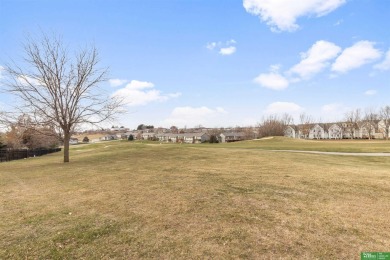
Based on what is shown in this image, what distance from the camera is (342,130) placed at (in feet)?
370

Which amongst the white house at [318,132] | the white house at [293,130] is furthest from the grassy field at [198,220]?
the white house at [318,132]

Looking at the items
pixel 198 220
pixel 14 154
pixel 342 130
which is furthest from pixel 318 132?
pixel 198 220

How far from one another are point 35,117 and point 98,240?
18.3 metres

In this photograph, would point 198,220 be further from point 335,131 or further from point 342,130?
point 335,131

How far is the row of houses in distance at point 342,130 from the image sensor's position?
101 meters

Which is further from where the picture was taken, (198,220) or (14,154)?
(14,154)

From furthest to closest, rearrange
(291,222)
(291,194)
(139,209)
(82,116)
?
(82,116)
(291,194)
(139,209)
(291,222)

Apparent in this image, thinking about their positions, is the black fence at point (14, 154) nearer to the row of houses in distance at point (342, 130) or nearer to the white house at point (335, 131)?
the row of houses in distance at point (342, 130)

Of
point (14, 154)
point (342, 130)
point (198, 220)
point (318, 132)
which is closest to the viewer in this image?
point (198, 220)

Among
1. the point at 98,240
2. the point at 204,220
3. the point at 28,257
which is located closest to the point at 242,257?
the point at 204,220

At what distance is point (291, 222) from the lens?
574 cm

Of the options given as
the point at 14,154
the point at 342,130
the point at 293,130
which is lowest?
the point at 14,154

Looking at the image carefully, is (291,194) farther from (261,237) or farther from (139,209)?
(139,209)

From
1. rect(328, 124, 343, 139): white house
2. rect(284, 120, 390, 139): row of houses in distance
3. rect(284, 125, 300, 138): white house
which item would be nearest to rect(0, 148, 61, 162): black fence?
rect(284, 120, 390, 139): row of houses in distance
